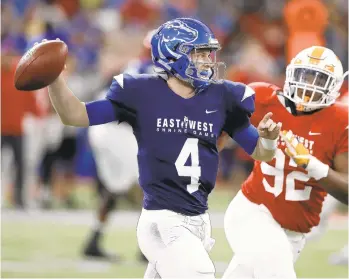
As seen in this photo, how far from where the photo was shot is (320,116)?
4852mm

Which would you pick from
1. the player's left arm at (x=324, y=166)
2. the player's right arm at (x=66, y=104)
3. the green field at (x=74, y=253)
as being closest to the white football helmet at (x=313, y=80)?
the player's left arm at (x=324, y=166)

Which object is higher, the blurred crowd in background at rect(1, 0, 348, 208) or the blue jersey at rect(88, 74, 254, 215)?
the blue jersey at rect(88, 74, 254, 215)

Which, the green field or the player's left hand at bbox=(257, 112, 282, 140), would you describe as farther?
the green field

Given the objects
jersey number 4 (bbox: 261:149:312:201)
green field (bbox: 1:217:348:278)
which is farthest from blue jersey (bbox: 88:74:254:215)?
green field (bbox: 1:217:348:278)

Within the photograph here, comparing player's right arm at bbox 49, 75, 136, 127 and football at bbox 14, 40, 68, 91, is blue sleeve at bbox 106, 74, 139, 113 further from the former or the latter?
football at bbox 14, 40, 68, 91

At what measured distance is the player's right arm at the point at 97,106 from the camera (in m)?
4.02

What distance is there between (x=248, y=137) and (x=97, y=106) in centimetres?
73

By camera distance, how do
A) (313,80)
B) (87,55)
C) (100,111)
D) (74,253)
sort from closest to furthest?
(100,111), (313,80), (74,253), (87,55)

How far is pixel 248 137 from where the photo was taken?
4375 mm

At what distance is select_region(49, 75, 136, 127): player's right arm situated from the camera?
4.02m

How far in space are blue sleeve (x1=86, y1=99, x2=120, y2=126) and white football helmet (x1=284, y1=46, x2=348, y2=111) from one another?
1.08 metres

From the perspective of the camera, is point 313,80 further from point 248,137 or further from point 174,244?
point 174,244

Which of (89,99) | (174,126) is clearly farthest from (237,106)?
(89,99)

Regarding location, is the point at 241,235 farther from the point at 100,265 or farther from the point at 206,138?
the point at 100,265
